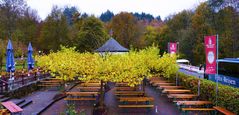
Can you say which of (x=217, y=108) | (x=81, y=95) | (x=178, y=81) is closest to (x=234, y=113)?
(x=217, y=108)

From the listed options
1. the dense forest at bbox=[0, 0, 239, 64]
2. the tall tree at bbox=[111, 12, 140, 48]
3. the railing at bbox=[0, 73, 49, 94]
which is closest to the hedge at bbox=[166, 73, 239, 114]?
the railing at bbox=[0, 73, 49, 94]

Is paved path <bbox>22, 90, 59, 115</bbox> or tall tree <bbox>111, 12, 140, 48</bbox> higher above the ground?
tall tree <bbox>111, 12, 140, 48</bbox>

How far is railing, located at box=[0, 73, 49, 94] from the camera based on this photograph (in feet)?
63.1

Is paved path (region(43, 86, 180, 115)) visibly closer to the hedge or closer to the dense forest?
the hedge

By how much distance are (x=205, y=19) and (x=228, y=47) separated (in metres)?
8.30

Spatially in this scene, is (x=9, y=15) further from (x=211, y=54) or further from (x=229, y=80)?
(x=211, y=54)

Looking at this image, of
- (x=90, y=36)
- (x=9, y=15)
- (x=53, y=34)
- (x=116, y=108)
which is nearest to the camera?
(x=116, y=108)

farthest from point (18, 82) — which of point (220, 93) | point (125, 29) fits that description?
point (125, 29)

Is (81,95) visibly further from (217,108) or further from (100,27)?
(100,27)

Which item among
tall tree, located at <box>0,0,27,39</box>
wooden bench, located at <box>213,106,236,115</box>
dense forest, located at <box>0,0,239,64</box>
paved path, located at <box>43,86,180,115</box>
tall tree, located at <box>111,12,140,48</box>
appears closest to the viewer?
wooden bench, located at <box>213,106,236,115</box>

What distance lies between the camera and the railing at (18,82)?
19223 millimetres

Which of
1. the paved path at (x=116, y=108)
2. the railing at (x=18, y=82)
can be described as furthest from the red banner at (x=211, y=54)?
the railing at (x=18, y=82)

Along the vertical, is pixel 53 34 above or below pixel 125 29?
below

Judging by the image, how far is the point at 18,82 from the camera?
21.9 m
